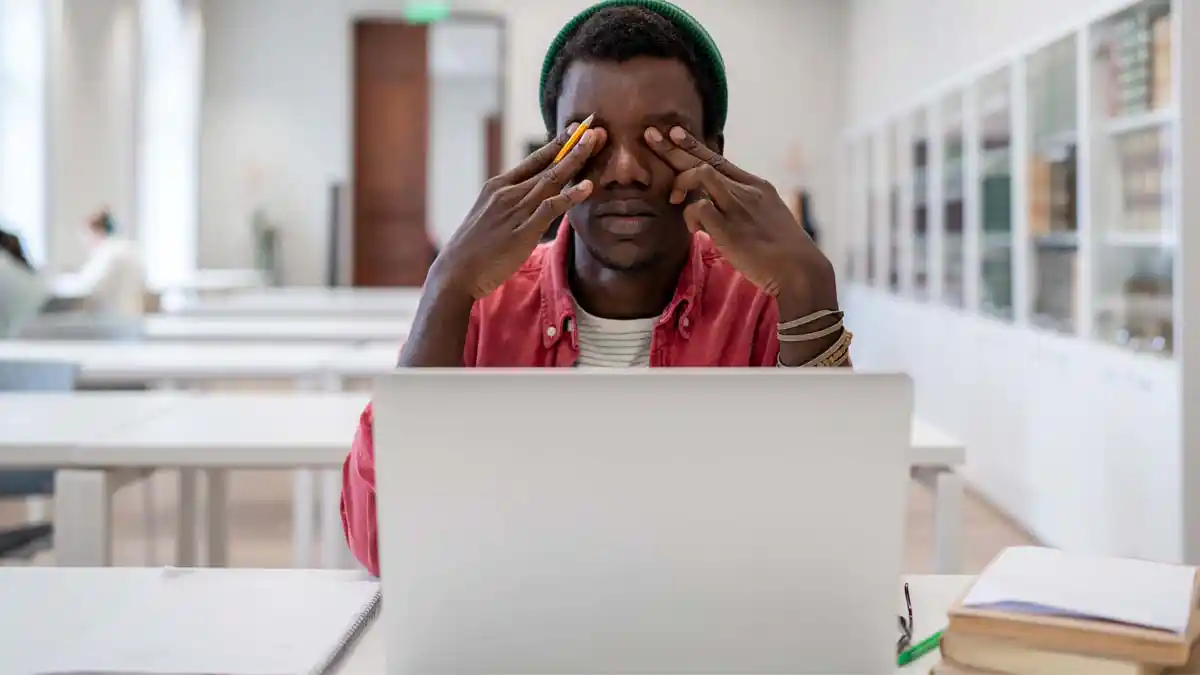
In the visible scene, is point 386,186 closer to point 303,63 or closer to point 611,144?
point 303,63

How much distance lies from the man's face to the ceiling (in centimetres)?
1169

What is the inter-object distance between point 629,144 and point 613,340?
28cm

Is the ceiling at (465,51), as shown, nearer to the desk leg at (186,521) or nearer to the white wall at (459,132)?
the white wall at (459,132)

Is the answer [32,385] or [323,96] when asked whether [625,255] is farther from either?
[323,96]

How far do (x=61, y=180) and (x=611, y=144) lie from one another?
7763mm

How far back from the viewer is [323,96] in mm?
10961

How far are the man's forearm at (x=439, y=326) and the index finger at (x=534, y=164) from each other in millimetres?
129

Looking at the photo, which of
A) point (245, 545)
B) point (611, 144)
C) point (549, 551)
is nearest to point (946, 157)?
point (245, 545)

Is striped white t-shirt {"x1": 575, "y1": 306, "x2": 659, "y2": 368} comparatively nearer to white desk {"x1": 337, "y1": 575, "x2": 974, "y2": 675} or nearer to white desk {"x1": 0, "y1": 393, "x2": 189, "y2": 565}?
white desk {"x1": 337, "y1": 575, "x2": 974, "y2": 675}

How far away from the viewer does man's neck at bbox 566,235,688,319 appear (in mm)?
1468

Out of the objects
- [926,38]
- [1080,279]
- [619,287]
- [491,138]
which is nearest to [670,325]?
[619,287]

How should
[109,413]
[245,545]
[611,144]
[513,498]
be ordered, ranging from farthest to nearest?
[245,545]
[109,413]
[611,144]
[513,498]

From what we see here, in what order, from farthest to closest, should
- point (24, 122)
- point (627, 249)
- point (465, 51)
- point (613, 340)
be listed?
point (465, 51)
point (24, 122)
point (613, 340)
point (627, 249)

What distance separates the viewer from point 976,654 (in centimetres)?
93
